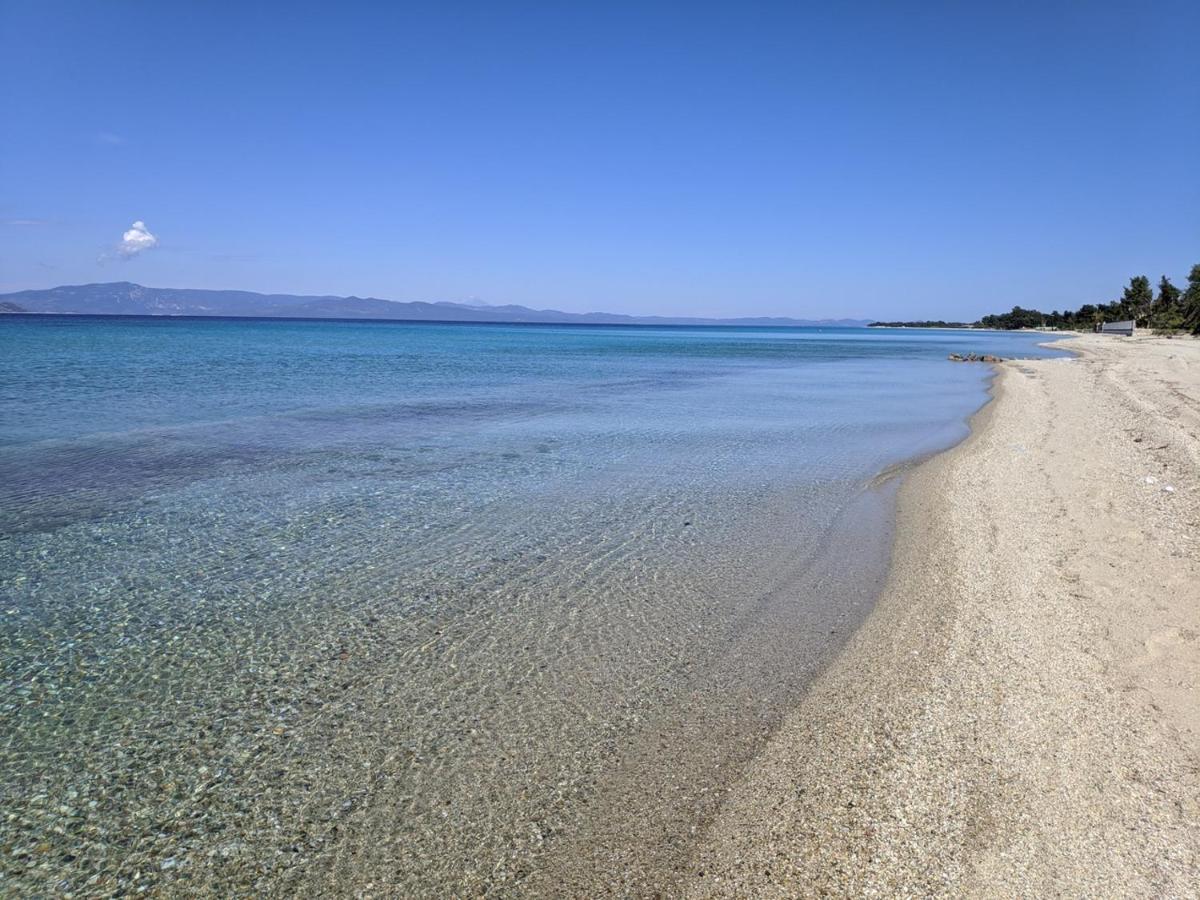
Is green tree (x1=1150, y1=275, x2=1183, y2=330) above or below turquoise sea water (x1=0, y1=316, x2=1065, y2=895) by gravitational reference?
above

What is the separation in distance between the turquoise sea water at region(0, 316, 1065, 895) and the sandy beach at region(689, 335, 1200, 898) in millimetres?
376

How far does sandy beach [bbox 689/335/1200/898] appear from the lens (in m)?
3.02

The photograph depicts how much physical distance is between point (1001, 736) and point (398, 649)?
13.3 ft

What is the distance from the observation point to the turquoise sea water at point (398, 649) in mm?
3275

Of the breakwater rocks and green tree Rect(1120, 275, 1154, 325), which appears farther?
green tree Rect(1120, 275, 1154, 325)

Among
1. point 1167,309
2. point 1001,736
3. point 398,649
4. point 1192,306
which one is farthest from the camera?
point 1167,309

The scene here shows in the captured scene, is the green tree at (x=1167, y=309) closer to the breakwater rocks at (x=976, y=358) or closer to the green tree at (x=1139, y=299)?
the green tree at (x=1139, y=299)

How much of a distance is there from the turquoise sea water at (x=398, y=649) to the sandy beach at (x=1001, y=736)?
38cm

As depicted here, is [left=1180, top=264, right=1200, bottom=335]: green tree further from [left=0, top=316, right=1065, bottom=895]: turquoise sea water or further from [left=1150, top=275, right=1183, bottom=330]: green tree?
[left=0, top=316, right=1065, bottom=895]: turquoise sea water

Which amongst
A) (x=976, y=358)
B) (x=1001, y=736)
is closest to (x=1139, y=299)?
(x=976, y=358)

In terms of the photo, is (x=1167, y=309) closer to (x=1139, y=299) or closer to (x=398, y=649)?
(x=1139, y=299)

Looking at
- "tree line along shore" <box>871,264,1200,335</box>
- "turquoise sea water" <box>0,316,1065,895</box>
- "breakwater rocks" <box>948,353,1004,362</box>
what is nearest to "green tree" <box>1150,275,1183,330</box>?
"tree line along shore" <box>871,264,1200,335</box>

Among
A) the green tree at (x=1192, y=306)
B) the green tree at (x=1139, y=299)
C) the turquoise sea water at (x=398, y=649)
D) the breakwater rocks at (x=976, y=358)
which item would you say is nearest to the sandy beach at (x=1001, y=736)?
the turquoise sea water at (x=398, y=649)

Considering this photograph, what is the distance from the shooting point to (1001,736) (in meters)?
3.96
